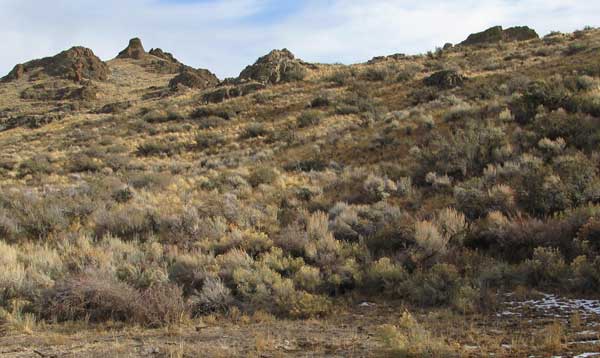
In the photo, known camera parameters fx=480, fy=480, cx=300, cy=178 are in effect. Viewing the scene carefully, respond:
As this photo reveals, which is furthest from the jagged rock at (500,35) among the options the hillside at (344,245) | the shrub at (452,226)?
the shrub at (452,226)

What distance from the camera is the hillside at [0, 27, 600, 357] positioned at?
5516 mm

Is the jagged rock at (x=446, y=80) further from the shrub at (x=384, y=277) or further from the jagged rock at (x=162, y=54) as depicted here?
the jagged rock at (x=162, y=54)

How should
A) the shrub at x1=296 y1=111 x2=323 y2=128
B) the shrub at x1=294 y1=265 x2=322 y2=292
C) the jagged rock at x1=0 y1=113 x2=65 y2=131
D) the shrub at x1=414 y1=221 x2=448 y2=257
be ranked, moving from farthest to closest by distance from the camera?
the jagged rock at x1=0 y1=113 x2=65 y2=131 < the shrub at x1=296 y1=111 x2=323 y2=128 < the shrub at x1=414 y1=221 x2=448 y2=257 < the shrub at x1=294 y1=265 x2=322 y2=292

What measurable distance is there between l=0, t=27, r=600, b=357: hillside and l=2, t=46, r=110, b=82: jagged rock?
2079 inches

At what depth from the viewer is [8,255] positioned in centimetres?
824

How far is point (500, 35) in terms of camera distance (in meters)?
41.8

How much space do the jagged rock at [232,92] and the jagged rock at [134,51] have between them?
5419 centimetres

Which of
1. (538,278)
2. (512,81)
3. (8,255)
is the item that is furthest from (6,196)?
(512,81)

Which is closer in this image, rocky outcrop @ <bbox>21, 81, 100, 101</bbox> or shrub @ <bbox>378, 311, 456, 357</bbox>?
shrub @ <bbox>378, 311, 456, 357</bbox>

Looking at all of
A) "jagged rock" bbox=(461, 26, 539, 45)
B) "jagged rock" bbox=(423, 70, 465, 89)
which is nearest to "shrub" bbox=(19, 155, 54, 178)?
"jagged rock" bbox=(423, 70, 465, 89)

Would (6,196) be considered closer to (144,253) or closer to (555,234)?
(144,253)

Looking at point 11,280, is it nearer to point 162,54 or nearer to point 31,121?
point 31,121

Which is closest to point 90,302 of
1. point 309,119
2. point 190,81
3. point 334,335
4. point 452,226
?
point 334,335

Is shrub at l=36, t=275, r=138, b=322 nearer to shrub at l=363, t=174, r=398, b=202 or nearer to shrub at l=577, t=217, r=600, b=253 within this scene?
shrub at l=577, t=217, r=600, b=253
